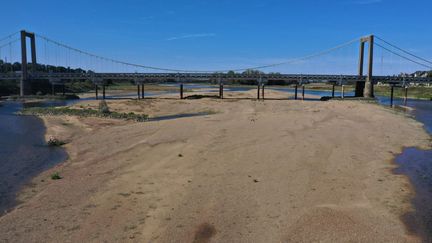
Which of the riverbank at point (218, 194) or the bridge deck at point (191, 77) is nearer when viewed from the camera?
the riverbank at point (218, 194)

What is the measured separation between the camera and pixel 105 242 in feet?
26.5

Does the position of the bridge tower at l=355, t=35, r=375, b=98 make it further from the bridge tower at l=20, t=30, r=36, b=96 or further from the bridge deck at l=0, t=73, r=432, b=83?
the bridge tower at l=20, t=30, r=36, b=96

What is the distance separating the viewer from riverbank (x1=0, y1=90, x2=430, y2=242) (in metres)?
8.74

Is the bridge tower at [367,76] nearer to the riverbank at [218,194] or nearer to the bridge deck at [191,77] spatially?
the bridge deck at [191,77]

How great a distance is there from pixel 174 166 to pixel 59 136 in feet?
45.8

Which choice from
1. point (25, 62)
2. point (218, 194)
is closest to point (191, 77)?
point (25, 62)

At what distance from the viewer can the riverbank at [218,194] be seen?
28.7 ft

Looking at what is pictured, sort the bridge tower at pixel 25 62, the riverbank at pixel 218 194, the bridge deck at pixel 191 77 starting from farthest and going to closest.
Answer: the bridge tower at pixel 25 62 < the bridge deck at pixel 191 77 < the riverbank at pixel 218 194

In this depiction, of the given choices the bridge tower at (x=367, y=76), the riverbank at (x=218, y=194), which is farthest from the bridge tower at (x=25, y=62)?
the bridge tower at (x=367, y=76)

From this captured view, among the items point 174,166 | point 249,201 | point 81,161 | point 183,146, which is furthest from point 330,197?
point 81,161

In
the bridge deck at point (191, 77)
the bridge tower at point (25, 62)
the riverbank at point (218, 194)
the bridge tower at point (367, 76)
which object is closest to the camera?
the riverbank at point (218, 194)

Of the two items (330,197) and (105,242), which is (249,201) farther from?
(105,242)

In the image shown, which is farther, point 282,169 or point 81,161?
point 81,161

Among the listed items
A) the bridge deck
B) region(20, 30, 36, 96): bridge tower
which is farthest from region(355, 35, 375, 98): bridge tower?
region(20, 30, 36, 96): bridge tower
